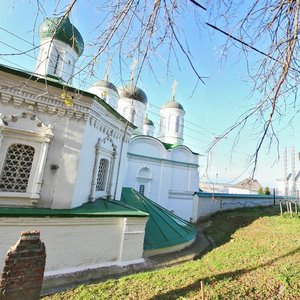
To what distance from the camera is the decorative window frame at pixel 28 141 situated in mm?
5629

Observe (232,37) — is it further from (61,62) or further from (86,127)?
(61,62)

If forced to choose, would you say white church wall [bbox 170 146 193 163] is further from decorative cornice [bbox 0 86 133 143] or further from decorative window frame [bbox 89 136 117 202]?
decorative cornice [bbox 0 86 133 143]

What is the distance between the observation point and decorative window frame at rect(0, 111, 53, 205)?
5629 mm

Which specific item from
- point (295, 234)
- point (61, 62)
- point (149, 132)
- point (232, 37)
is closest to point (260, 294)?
point (232, 37)

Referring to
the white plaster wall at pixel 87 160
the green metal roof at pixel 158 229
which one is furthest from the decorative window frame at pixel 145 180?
the white plaster wall at pixel 87 160

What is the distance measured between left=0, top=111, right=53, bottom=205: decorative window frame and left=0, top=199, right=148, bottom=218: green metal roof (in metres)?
0.34

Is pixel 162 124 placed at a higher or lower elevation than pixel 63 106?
higher

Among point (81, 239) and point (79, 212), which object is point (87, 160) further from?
point (81, 239)

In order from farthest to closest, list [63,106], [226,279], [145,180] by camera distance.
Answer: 1. [145,180]
2. [63,106]
3. [226,279]

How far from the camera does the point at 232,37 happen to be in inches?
83.6

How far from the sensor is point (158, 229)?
8602mm

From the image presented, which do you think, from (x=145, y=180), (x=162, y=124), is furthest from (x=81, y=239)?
(x=162, y=124)

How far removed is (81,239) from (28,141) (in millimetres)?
2933

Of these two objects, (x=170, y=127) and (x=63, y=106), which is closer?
(x=63, y=106)
